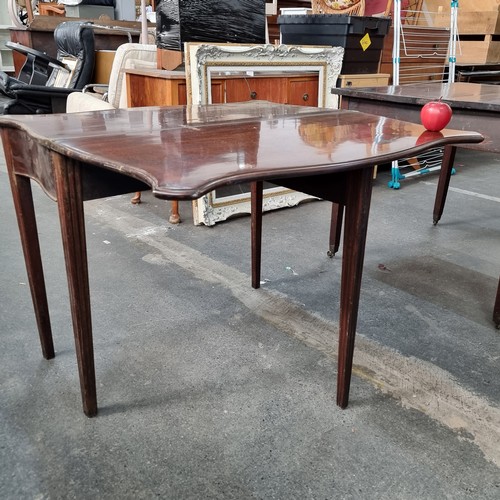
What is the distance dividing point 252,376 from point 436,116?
32.2 inches

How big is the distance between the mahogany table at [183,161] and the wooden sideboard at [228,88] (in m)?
1.12

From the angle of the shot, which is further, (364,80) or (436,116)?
(364,80)

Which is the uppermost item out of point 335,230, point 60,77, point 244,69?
point 244,69

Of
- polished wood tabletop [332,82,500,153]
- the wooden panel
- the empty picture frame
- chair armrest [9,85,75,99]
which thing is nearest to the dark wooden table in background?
polished wood tabletop [332,82,500,153]

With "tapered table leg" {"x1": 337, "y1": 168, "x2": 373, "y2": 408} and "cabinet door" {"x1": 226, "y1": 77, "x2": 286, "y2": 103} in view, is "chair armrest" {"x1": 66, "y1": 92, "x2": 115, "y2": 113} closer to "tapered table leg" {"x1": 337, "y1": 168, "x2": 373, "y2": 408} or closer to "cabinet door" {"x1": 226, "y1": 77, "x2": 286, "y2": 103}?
"cabinet door" {"x1": 226, "y1": 77, "x2": 286, "y2": 103}

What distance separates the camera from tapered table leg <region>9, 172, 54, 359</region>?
1268 millimetres

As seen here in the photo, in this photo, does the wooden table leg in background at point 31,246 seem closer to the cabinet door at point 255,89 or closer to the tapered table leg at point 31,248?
the tapered table leg at point 31,248

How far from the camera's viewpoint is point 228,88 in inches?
98.5

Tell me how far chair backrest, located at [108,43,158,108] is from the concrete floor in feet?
3.62

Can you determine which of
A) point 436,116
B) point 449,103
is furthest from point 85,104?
point 436,116

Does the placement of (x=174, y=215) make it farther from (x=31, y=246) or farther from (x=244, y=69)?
(x=31, y=246)

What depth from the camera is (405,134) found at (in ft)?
3.76

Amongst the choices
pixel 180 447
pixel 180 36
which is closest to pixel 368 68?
pixel 180 36

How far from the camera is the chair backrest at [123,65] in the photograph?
307 cm
